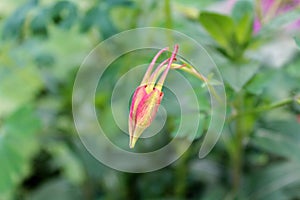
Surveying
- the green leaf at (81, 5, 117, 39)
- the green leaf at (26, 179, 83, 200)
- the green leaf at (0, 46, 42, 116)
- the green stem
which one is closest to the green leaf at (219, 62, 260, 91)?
the green stem

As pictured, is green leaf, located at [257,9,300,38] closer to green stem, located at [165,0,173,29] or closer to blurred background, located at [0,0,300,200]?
blurred background, located at [0,0,300,200]

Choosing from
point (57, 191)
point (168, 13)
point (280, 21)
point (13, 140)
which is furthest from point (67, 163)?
point (280, 21)

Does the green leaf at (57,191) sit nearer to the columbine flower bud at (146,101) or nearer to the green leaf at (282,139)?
the green leaf at (282,139)

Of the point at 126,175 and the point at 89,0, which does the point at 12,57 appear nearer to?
the point at 89,0

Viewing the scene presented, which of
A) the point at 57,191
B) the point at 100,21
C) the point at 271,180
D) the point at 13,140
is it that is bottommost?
the point at 271,180

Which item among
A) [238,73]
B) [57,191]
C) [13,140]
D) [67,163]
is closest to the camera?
[238,73]

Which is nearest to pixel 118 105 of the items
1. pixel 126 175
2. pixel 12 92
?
pixel 126 175

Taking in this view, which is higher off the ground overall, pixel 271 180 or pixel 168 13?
pixel 168 13

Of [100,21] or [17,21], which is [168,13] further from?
[17,21]
